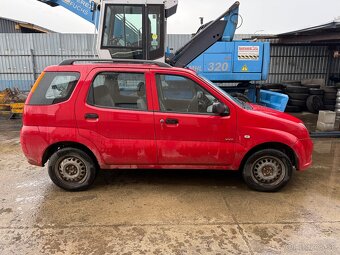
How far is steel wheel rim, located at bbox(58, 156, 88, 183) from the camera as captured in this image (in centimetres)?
417

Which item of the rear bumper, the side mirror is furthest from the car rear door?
the rear bumper

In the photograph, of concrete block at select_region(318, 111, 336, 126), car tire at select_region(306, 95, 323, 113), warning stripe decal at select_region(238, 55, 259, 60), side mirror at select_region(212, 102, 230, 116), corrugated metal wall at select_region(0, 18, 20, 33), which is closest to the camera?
side mirror at select_region(212, 102, 230, 116)

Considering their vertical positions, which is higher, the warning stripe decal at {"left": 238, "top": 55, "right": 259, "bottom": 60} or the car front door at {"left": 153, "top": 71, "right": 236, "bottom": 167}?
the warning stripe decal at {"left": 238, "top": 55, "right": 259, "bottom": 60}

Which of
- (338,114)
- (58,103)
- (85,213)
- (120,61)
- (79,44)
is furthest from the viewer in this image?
(79,44)

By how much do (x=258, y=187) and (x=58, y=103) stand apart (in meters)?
3.09

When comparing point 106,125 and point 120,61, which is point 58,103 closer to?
point 106,125

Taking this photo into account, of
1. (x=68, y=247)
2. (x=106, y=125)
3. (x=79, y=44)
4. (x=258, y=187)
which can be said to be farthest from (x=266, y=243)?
(x=79, y=44)

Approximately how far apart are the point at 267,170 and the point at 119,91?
2406mm

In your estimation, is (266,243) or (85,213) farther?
(85,213)

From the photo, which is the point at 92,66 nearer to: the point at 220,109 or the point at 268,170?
the point at 220,109

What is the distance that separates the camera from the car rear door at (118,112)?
13.0ft

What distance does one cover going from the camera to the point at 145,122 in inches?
156

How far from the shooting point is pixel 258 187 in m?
4.21

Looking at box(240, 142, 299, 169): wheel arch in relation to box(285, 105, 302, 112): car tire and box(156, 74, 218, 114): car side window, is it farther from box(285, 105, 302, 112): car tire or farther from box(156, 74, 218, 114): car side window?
box(285, 105, 302, 112): car tire
